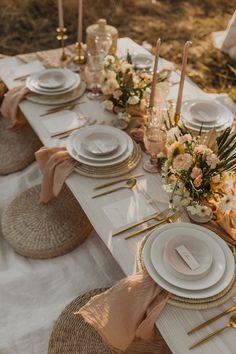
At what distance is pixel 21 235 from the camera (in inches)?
77.7

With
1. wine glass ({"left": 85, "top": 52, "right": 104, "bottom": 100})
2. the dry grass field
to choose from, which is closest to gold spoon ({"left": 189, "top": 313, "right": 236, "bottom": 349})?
wine glass ({"left": 85, "top": 52, "right": 104, "bottom": 100})

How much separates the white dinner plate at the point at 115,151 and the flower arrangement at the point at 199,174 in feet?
1.09

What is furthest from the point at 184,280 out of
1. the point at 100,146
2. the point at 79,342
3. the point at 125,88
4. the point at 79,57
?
the point at 79,57

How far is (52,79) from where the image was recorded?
2.33 m

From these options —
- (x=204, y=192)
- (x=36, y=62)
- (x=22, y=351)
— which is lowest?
(x=22, y=351)

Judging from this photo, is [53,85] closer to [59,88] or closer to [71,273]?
[59,88]

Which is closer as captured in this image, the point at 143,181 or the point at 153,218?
the point at 153,218

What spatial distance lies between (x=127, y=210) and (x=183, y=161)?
0.30 meters

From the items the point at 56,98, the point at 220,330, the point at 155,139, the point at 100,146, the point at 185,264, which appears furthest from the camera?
the point at 56,98

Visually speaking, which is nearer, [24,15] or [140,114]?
[140,114]

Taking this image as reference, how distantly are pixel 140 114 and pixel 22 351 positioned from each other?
1162mm

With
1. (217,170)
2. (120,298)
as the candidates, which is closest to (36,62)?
(217,170)

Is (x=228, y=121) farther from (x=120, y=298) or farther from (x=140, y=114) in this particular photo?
(x=120, y=298)

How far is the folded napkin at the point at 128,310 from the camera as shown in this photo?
1234 mm
